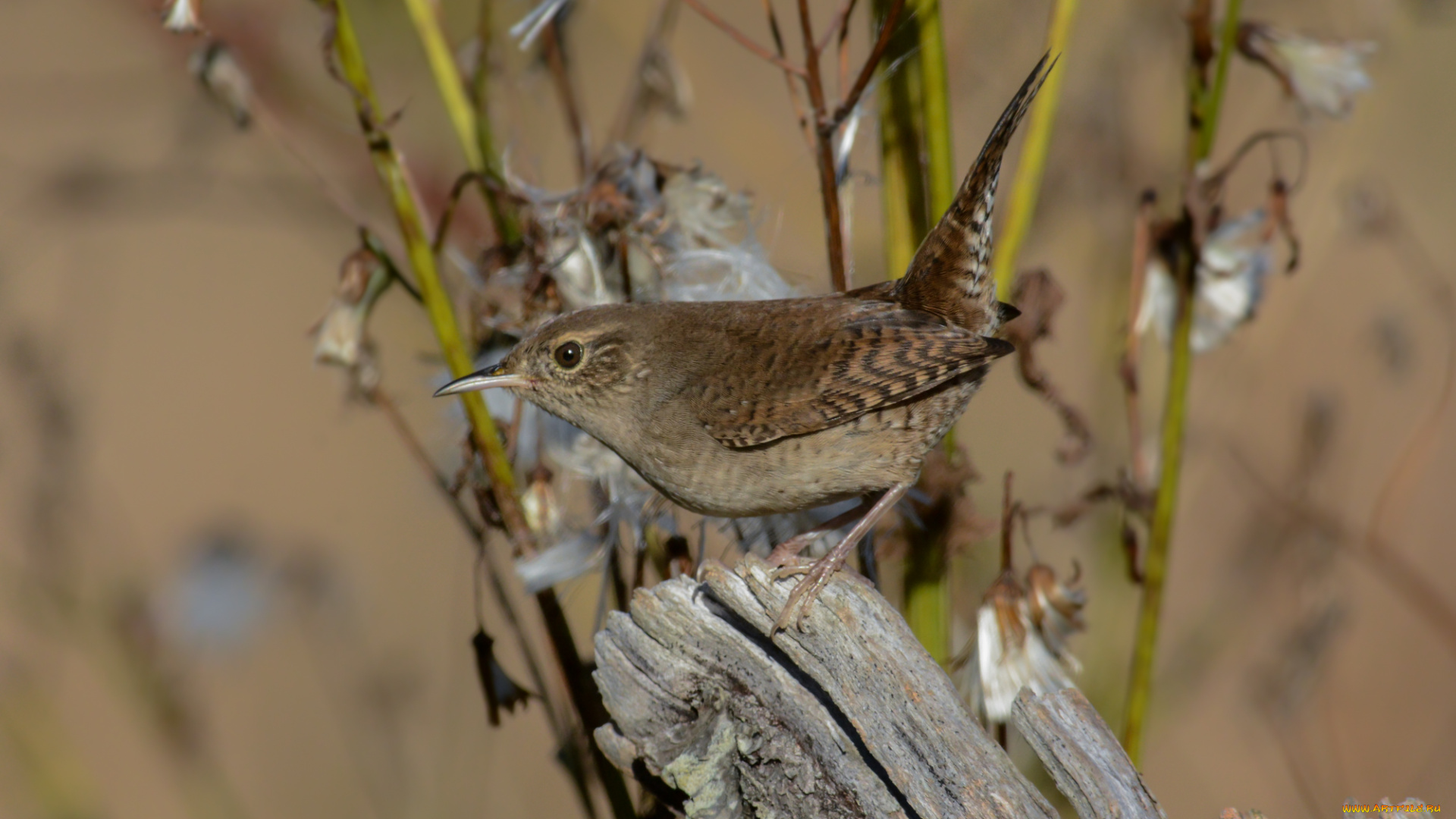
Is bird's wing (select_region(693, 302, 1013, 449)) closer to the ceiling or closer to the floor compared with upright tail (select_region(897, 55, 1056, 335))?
closer to the floor

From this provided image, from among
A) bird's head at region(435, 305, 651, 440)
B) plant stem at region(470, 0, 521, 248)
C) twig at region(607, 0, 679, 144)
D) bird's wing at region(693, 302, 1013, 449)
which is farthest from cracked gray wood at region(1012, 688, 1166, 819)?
twig at region(607, 0, 679, 144)

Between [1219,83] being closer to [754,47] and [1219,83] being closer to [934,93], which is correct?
[934,93]

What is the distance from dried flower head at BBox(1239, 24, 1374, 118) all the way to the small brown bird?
0.63m

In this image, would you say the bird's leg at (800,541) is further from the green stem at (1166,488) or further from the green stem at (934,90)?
the green stem at (934,90)

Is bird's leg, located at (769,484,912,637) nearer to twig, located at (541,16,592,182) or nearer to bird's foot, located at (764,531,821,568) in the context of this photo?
bird's foot, located at (764,531,821,568)

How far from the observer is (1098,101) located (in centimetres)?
341

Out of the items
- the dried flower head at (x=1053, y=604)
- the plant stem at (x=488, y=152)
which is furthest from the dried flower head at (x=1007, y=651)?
the plant stem at (x=488, y=152)

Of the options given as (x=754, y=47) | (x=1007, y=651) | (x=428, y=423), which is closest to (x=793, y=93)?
(x=754, y=47)

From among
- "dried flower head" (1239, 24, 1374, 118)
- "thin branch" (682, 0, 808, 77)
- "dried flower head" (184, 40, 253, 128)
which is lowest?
"dried flower head" (1239, 24, 1374, 118)

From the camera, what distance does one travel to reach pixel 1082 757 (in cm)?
148

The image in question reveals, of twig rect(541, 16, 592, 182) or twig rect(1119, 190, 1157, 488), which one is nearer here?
twig rect(1119, 190, 1157, 488)

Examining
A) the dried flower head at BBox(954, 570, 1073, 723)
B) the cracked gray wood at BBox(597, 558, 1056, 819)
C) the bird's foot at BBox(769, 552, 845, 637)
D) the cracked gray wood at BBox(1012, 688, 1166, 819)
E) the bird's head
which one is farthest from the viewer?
the bird's head

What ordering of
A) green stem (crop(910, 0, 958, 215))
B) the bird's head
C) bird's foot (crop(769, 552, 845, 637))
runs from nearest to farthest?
bird's foot (crop(769, 552, 845, 637)), green stem (crop(910, 0, 958, 215)), the bird's head

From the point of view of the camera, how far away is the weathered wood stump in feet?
4.96
